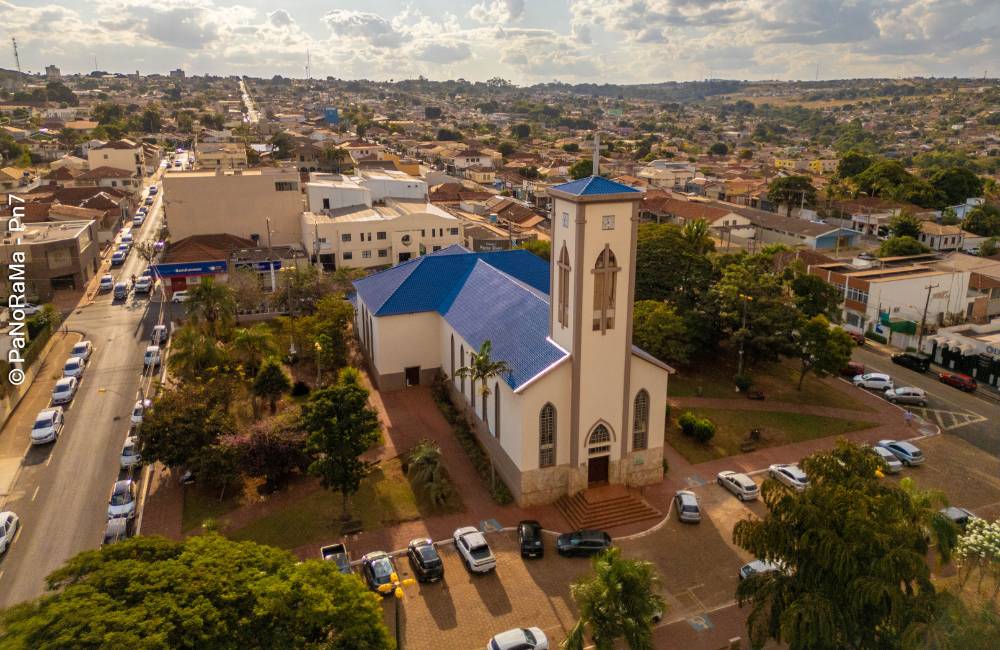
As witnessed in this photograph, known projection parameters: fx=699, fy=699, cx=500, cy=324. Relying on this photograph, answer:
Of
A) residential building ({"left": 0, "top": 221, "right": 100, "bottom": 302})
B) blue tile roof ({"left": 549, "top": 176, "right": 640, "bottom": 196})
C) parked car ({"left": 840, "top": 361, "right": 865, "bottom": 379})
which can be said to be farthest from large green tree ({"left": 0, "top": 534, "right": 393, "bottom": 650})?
residential building ({"left": 0, "top": 221, "right": 100, "bottom": 302})

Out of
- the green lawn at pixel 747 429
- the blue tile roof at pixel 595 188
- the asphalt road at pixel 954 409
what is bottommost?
the asphalt road at pixel 954 409

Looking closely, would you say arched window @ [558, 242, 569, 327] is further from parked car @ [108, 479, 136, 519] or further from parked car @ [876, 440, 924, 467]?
parked car @ [108, 479, 136, 519]

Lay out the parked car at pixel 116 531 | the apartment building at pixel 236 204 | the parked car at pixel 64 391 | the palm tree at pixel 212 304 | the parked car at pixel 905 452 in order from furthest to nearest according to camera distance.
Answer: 1. the apartment building at pixel 236 204
2. the palm tree at pixel 212 304
3. the parked car at pixel 64 391
4. the parked car at pixel 905 452
5. the parked car at pixel 116 531

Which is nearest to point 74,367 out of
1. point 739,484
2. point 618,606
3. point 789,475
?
point 618,606

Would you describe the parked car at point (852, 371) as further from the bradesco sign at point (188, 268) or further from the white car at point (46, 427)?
the bradesco sign at point (188, 268)

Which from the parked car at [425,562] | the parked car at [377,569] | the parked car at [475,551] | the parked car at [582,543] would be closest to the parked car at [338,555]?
the parked car at [377,569]

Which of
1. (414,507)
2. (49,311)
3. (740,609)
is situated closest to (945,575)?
(740,609)
